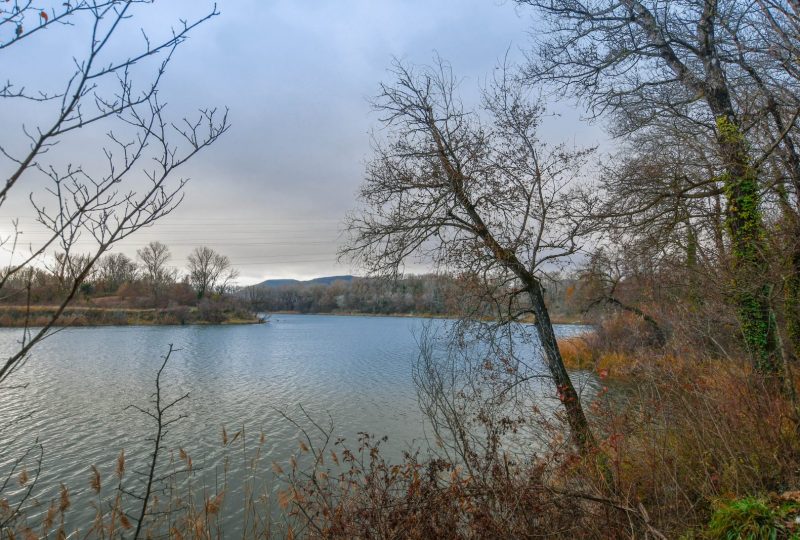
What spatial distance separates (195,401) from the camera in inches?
574

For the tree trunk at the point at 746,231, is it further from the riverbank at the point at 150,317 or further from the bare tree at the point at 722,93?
the riverbank at the point at 150,317

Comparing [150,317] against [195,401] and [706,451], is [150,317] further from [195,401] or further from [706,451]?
[706,451]

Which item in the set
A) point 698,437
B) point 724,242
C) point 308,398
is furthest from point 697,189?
point 308,398

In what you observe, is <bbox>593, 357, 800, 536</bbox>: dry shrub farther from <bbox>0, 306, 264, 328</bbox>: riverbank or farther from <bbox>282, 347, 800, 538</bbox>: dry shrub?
<bbox>0, 306, 264, 328</bbox>: riverbank

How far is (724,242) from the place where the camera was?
7.70 m

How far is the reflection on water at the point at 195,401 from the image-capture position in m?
9.80

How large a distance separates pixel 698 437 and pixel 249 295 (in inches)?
3824

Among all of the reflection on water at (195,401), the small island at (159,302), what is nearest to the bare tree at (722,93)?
the reflection on water at (195,401)

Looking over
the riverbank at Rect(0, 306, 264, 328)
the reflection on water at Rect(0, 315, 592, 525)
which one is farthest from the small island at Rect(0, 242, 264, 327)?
the reflection on water at Rect(0, 315, 592, 525)

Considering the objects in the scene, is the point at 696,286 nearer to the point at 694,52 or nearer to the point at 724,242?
the point at 724,242

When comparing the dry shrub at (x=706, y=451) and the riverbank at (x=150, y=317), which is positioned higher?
the riverbank at (x=150, y=317)

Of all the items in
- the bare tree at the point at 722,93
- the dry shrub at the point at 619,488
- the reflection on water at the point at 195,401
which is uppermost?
the bare tree at the point at 722,93

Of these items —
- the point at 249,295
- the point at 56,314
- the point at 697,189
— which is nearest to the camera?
the point at 56,314

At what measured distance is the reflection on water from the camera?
9805mm
